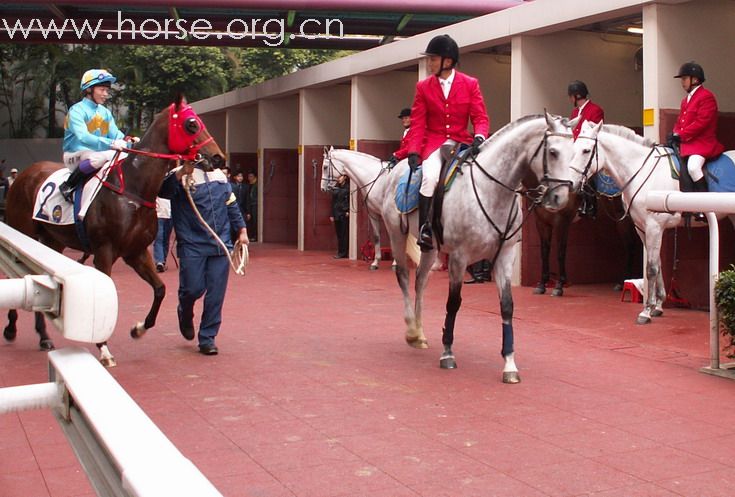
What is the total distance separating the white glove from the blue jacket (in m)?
0.47

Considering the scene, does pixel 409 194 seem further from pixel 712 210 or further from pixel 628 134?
pixel 628 134

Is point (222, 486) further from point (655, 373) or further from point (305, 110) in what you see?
point (305, 110)

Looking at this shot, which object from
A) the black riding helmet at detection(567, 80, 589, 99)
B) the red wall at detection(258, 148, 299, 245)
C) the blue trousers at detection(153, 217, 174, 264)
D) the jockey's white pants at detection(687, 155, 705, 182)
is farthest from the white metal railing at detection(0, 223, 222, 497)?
the red wall at detection(258, 148, 299, 245)

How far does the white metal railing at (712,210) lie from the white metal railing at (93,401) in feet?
18.8

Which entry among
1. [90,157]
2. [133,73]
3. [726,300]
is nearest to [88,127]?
[90,157]

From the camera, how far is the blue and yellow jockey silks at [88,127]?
25.9ft

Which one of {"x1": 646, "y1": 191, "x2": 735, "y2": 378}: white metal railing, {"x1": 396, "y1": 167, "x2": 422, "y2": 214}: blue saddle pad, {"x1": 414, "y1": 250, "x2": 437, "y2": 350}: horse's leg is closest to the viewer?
{"x1": 646, "y1": 191, "x2": 735, "y2": 378}: white metal railing

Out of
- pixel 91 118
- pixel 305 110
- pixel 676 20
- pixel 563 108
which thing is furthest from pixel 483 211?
Result: pixel 305 110

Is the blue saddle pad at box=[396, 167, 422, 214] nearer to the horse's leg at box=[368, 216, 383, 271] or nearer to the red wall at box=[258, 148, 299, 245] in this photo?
the horse's leg at box=[368, 216, 383, 271]

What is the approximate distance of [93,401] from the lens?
154cm

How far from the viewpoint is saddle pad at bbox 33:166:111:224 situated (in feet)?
25.6

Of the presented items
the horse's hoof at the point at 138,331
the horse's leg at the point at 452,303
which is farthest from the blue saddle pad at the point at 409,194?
the horse's hoof at the point at 138,331

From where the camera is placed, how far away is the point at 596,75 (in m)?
14.0

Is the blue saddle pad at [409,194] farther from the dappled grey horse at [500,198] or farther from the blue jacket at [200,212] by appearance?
the blue jacket at [200,212]
